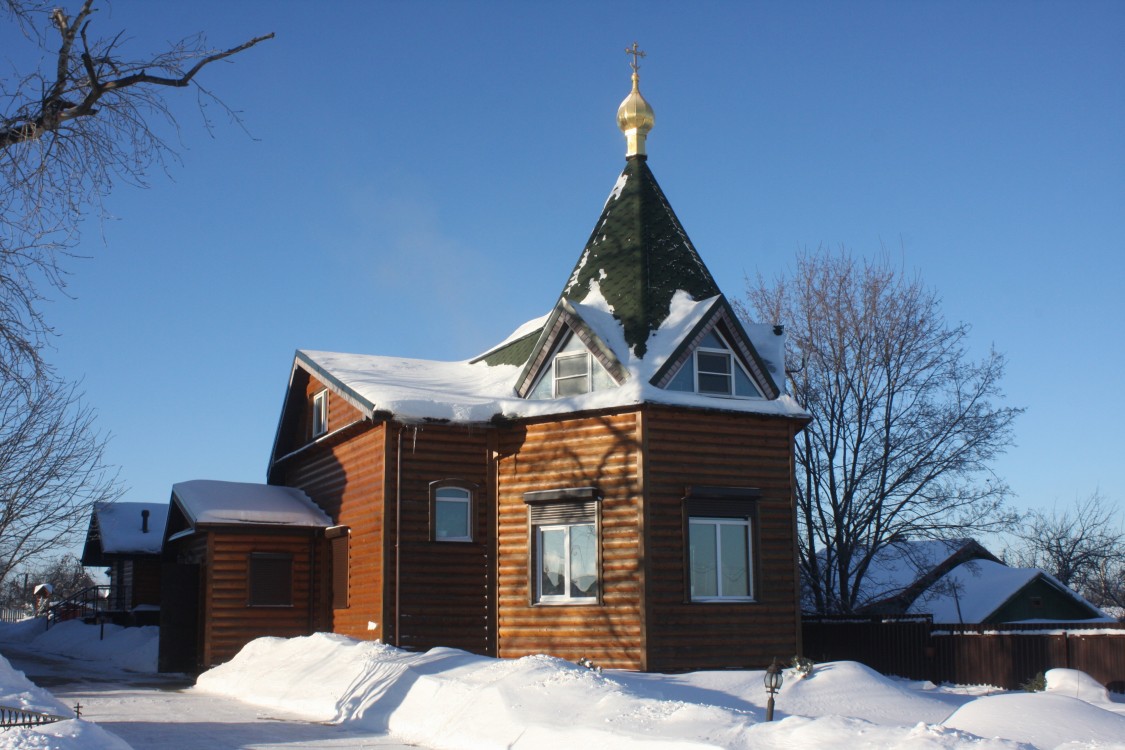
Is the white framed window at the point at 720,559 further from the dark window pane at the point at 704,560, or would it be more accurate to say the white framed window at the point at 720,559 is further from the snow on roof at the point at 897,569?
the snow on roof at the point at 897,569

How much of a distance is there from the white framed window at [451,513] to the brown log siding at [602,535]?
1.96 feet

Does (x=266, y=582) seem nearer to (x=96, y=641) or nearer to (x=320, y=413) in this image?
(x=320, y=413)

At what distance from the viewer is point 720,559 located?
1819cm

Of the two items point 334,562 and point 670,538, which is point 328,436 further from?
point 670,538

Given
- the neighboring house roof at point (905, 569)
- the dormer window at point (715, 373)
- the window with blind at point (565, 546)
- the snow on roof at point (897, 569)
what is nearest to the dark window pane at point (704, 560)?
the window with blind at point (565, 546)

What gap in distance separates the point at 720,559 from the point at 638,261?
5.67 m

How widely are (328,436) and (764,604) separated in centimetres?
885

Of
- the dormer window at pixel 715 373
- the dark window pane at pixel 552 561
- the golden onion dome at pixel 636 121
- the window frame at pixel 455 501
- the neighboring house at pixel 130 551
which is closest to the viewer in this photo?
the dark window pane at pixel 552 561

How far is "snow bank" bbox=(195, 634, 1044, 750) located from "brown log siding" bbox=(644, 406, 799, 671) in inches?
54.8

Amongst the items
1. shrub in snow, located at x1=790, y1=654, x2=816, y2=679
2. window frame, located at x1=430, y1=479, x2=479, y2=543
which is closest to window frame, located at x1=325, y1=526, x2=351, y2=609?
window frame, located at x1=430, y1=479, x2=479, y2=543

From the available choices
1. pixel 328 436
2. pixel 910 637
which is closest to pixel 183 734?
pixel 328 436

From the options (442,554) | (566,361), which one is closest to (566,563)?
(442,554)

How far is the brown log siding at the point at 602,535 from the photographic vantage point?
17.5 meters

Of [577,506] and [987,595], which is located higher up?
[577,506]
